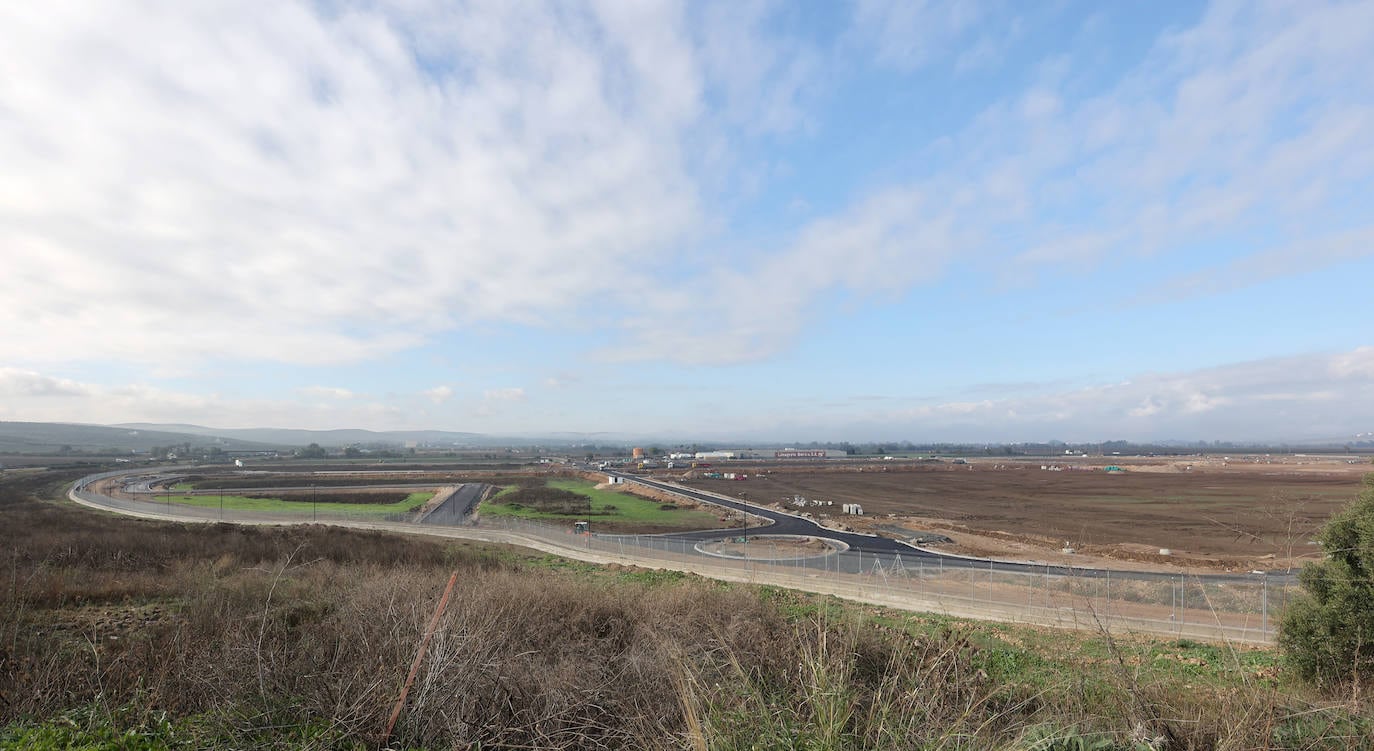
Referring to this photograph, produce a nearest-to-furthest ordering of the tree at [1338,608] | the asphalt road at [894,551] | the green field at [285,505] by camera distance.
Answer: the tree at [1338,608] → the asphalt road at [894,551] → the green field at [285,505]

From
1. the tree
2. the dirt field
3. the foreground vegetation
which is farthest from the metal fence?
the foreground vegetation

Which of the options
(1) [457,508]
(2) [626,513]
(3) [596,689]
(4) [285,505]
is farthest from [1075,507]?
(4) [285,505]

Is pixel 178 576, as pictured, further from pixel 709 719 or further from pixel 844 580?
pixel 844 580

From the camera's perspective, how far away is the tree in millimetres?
12484

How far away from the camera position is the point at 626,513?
84.8 meters

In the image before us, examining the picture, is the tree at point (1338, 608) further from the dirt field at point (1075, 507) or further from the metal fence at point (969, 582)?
the dirt field at point (1075, 507)

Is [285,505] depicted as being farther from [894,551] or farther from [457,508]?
[894,551]

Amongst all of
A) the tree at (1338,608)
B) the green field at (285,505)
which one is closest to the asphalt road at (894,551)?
the tree at (1338,608)

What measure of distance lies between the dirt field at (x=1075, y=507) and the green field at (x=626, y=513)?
1607 cm

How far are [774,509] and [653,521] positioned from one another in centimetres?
1952

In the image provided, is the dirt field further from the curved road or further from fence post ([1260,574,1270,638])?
the curved road

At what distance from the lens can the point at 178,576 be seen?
73.5 ft

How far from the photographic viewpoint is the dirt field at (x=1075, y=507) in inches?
2147

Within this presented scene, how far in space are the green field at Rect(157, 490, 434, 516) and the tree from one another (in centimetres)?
8181
